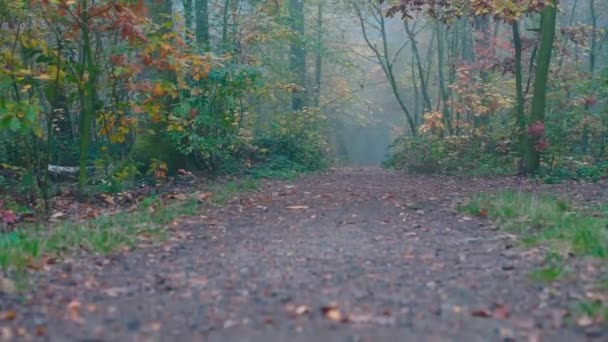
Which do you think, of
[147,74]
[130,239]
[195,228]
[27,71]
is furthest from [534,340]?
[147,74]

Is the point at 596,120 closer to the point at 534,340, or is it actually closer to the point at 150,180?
the point at 150,180

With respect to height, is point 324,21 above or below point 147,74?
above

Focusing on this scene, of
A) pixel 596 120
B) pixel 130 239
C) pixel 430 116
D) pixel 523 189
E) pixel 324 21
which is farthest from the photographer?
pixel 324 21

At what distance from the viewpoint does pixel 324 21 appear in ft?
104

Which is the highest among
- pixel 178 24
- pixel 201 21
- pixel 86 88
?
pixel 201 21

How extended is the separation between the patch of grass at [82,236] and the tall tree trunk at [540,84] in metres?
8.73

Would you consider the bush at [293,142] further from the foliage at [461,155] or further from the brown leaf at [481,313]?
the brown leaf at [481,313]

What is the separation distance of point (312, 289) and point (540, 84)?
433 inches

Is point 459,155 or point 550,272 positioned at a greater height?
point 550,272

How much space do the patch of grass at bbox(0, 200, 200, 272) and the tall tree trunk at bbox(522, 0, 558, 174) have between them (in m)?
8.73

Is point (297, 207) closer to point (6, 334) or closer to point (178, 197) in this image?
point (178, 197)

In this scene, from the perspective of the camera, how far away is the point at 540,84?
14438 millimetres

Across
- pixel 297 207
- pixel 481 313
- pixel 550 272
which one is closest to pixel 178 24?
pixel 297 207

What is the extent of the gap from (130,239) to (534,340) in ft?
14.1
